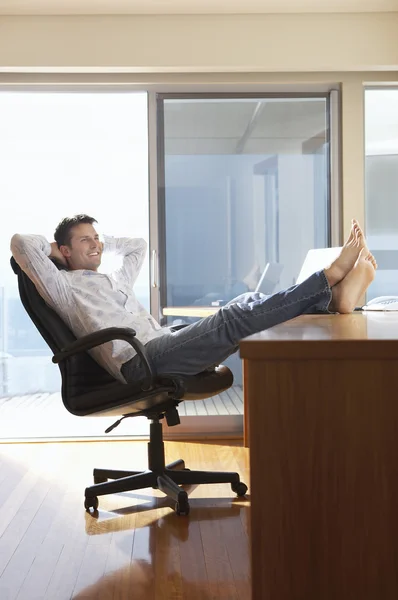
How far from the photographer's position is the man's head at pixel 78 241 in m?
3.01

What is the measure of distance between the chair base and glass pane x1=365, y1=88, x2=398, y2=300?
6.07 ft

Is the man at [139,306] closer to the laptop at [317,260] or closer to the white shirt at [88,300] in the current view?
the white shirt at [88,300]

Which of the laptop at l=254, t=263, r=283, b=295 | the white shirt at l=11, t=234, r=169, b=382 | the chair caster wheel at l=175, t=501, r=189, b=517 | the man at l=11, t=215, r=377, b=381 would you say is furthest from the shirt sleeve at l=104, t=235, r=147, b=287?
the chair caster wheel at l=175, t=501, r=189, b=517

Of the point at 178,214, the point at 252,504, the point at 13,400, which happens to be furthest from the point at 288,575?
the point at 13,400

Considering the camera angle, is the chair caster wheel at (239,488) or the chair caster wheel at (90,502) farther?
the chair caster wheel at (239,488)

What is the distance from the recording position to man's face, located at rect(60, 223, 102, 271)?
119 inches

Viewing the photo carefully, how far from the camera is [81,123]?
446cm

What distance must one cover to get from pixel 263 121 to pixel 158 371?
2.11 meters

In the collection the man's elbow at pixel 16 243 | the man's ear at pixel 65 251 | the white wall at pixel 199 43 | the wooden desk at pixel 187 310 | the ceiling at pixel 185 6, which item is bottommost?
the wooden desk at pixel 187 310

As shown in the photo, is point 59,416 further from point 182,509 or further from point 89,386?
point 182,509

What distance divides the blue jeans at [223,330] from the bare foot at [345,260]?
53mm

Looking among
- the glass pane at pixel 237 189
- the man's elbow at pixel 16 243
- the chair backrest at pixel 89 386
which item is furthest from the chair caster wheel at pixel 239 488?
the glass pane at pixel 237 189

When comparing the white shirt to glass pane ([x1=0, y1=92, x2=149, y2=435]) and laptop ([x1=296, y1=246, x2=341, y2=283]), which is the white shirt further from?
glass pane ([x1=0, y1=92, x2=149, y2=435])

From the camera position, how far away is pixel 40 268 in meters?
2.66
